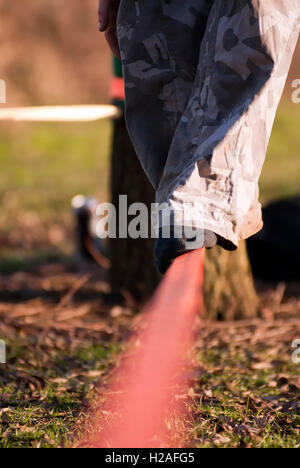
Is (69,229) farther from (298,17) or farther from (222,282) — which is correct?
(298,17)

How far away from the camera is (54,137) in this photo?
1048cm

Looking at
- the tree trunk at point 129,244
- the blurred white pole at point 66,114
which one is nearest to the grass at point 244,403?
Result: the tree trunk at point 129,244

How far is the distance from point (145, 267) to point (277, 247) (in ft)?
4.05

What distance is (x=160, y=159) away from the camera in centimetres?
237

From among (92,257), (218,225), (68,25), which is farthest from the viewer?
(68,25)

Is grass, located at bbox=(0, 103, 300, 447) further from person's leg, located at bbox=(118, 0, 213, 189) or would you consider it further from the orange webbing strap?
person's leg, located at bbox=(118, 0, 213, 189)

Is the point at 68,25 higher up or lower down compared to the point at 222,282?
higher up

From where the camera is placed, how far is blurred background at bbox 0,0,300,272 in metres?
6.65

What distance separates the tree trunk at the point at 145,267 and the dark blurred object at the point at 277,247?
2.82 feet

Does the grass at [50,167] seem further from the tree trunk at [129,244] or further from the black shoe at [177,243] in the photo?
the black shoe at [177,243]

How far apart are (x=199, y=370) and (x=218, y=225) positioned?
1058mm

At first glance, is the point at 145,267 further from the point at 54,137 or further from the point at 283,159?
the point at 54,137

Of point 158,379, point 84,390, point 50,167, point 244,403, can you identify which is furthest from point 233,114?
point 50,167

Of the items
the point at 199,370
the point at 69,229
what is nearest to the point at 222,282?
the point at 199,370
